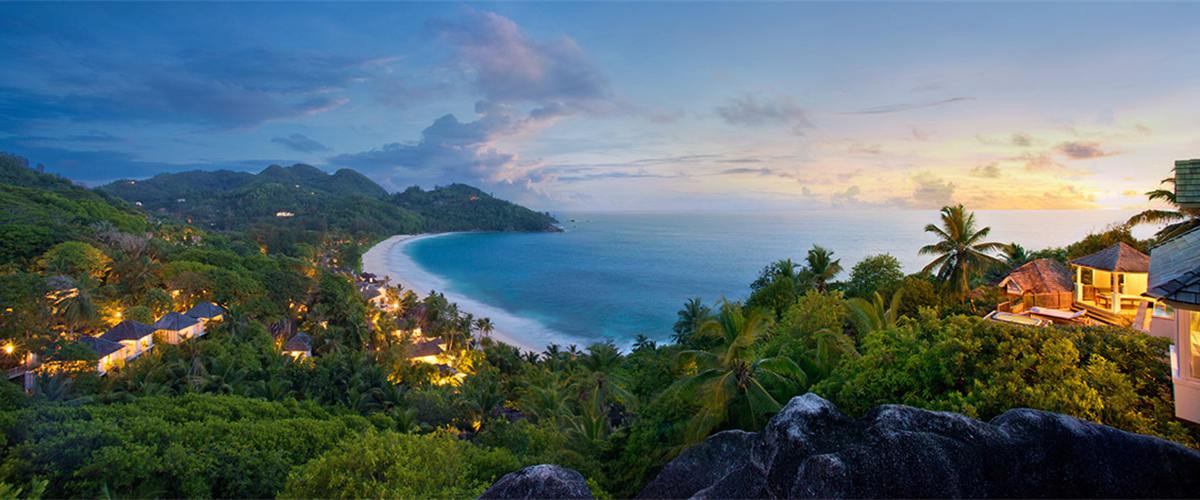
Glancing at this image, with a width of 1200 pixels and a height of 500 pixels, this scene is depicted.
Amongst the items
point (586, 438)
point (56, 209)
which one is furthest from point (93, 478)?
point (56, 209)

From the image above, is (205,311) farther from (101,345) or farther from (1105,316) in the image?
(1105,316)

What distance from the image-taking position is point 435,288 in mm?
55312

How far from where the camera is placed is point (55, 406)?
36.6 ft

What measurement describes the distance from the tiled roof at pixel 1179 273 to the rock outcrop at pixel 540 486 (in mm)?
4919

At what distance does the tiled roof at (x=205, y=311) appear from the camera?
2527 cm

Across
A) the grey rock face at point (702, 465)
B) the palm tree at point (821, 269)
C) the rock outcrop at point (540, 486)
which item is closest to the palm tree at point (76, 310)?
the rock outcrop at point (540, 486)

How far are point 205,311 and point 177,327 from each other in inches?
114

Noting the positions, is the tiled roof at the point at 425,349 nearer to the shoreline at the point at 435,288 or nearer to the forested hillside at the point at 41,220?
the shoreline at the point at 435,288

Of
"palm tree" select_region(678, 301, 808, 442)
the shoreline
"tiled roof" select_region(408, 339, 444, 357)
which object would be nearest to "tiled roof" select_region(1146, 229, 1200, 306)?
"palm tree" select_region(678, 301, 808, 442)

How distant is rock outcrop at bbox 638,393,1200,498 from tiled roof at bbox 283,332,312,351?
2660 cm

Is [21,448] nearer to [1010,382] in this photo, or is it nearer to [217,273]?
[1010,382]

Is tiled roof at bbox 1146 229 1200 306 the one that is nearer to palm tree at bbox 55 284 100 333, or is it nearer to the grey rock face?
the grey rock face


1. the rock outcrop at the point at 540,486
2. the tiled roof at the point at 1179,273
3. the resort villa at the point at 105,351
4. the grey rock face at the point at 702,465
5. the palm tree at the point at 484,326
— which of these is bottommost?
the palm tree at the point at 484,326

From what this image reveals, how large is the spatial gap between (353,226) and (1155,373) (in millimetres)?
109741
